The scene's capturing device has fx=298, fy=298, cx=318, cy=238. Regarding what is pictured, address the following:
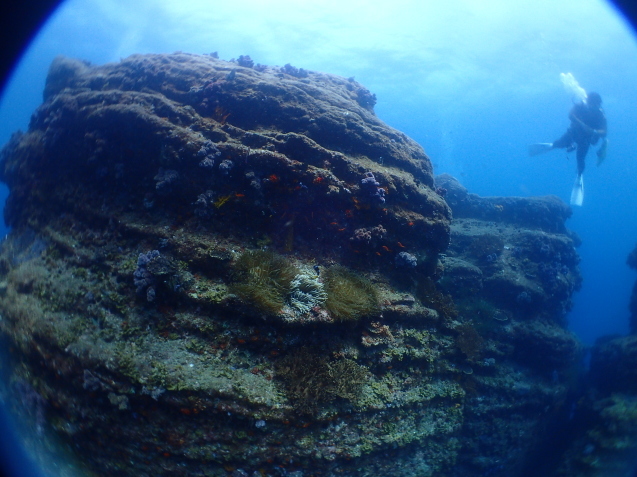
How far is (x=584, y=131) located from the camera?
22.3 meters

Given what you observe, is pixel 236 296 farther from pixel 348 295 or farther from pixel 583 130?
pixel 583 130

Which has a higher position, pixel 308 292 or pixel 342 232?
pixel 342 232

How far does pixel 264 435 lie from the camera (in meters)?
6.12

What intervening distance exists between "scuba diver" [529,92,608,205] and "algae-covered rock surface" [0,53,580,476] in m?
18.1

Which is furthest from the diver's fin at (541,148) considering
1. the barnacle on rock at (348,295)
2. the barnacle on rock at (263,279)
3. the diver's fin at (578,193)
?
the barnacle on rock at (263,279)

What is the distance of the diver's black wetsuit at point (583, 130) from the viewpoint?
872 inches

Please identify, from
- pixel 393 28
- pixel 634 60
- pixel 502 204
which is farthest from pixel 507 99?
pixel 502 204

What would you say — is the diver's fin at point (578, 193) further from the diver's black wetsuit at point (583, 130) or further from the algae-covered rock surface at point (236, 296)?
the algae-covered rock surface at point (236, 296)

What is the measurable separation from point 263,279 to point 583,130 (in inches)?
1089

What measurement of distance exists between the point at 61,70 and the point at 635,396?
28.2 metres

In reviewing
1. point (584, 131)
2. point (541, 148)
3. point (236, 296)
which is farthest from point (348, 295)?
point (584, 131)

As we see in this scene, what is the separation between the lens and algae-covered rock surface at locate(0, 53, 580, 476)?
234 inches

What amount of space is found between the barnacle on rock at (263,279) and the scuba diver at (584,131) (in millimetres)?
25106

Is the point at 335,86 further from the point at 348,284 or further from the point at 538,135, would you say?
the point at 538,135
